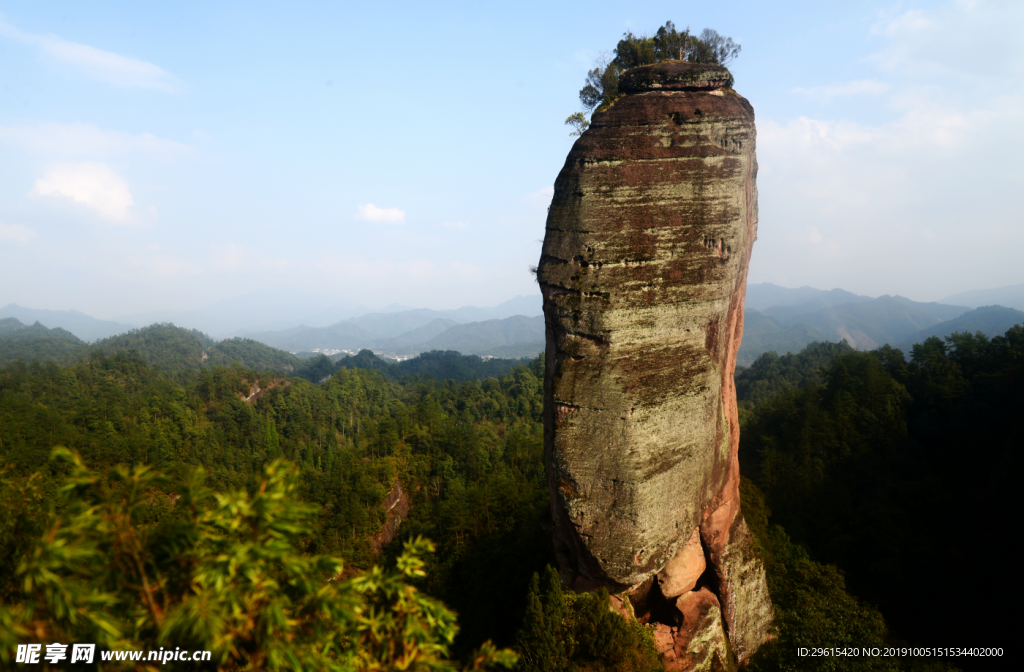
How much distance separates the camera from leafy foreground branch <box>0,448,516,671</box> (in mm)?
4434

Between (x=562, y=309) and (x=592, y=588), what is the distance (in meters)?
7.60

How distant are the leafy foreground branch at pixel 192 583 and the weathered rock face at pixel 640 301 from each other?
721 centimetres

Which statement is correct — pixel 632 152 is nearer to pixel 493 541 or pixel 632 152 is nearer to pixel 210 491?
pixel 210 491

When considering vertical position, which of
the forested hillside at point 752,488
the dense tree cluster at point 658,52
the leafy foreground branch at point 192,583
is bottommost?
the forested hillside at point 752,488

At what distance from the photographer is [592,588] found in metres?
14.3

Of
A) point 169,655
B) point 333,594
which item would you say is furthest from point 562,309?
point 169,655

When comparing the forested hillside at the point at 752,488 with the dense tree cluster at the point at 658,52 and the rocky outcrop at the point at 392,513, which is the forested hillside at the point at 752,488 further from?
the dense tree cluster at the point at 658,52

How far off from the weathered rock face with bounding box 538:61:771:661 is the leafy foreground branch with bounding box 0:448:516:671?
7214 mm

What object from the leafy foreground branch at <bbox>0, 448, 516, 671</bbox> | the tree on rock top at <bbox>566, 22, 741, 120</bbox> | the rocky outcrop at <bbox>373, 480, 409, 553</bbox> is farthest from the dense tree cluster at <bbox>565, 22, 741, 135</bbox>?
the rocky outcrop at <bbox>373, 480, 409, 553</bbox>

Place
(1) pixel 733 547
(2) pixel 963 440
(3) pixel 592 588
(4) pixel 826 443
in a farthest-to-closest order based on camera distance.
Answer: (4) pixel 826 443
(2) pixel 963 440
(1) pixel 733 547
(3) pixel 592 588

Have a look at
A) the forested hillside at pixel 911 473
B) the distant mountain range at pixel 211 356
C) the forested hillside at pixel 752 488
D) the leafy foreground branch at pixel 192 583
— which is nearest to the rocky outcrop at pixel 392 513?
the forested hillside at pixel 752 488

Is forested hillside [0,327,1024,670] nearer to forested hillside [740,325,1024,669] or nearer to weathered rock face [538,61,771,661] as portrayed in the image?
→ forested hillside [740,325,1024,669]

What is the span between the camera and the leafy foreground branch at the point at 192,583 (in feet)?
14.5

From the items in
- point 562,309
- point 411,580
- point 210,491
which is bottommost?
point 411,580
